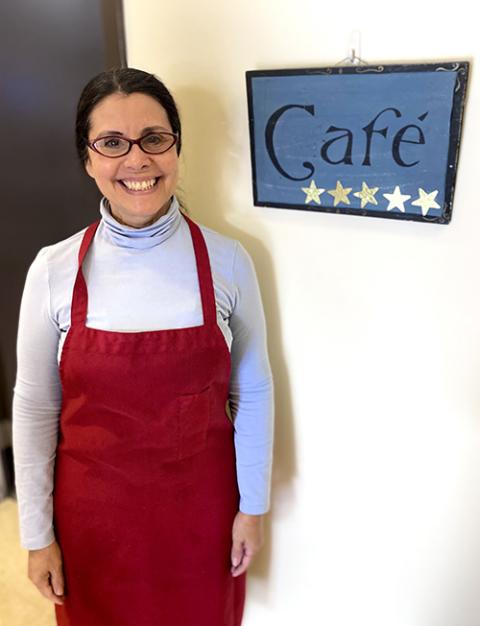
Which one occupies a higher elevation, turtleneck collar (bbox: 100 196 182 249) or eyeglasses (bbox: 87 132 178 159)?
eyeglasses (bbox: 87 132 178 159)

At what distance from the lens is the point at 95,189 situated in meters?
1.66

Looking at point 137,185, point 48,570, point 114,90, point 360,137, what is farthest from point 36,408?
point 360,137

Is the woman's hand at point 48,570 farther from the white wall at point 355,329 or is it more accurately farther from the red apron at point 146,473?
the white wall at point 355,329

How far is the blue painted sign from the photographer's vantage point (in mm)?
890

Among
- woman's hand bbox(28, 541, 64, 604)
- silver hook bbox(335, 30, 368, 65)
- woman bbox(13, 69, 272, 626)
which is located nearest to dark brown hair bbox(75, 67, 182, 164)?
woman bbox(13, 69, 272, 626)

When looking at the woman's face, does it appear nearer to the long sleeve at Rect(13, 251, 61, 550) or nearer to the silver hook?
the long sleeve at Rect(13, 251, 61, 550)

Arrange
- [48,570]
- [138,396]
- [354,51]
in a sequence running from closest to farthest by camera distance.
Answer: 1. [354,51]
2. [138,396]
3. [48,570]

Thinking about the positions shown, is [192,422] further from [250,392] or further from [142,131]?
[142,131]

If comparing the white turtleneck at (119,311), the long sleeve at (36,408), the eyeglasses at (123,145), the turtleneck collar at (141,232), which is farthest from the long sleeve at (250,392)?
the long sleeve at (36,408)

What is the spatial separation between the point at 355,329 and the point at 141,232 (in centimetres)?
44

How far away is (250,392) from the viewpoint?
118 cm

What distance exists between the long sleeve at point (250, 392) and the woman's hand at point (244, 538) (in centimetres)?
2

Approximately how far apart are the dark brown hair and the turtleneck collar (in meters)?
0.13

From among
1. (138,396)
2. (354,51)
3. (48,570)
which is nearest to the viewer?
(354,51)
